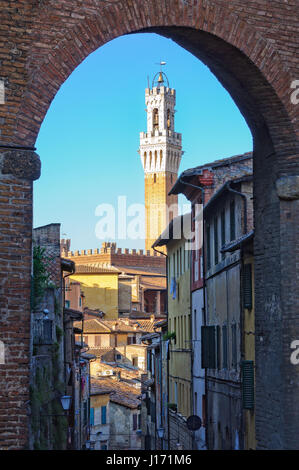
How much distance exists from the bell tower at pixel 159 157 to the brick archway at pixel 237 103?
322ft

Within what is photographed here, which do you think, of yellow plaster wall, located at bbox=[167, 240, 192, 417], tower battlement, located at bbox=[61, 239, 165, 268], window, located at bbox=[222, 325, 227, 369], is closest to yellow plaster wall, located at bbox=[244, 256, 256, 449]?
window, located at bbox=[222, 325, 227, 369]

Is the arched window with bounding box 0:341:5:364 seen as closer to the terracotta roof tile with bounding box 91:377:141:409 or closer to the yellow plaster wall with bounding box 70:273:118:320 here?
the terracotta roof tile with bounding box 91:377:141:409

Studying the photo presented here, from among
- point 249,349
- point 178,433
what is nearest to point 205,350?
point 249,349

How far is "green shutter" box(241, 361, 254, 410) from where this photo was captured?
15.7 metres

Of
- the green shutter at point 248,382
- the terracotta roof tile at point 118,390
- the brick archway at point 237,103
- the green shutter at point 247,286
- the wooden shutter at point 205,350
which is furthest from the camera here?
the terracotta roof tile at point 118,390

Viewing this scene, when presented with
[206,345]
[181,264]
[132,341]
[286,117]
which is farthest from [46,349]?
[132,341]

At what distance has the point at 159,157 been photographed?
363 ft

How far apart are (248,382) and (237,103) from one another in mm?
6222

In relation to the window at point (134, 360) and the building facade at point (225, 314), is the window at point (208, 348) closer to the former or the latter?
the building facade at point (225, 314)

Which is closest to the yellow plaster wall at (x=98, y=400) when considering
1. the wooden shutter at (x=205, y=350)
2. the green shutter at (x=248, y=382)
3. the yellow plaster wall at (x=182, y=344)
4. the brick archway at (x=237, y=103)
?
the yellow plaster wall at (x=182, y=344)

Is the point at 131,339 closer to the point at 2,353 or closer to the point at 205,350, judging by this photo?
the point at 205,350

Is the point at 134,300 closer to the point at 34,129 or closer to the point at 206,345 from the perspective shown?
the point at 206,345

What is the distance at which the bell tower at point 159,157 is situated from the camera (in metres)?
Answer: 110

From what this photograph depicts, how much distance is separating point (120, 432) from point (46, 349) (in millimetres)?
27610
